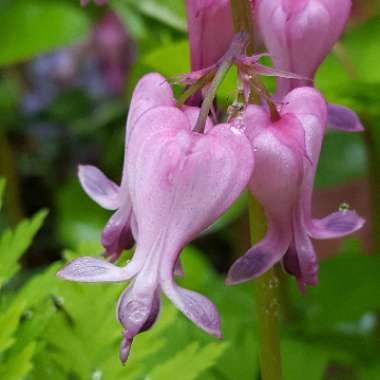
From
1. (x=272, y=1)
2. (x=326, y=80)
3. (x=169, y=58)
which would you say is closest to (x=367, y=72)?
(x=326, y=80)

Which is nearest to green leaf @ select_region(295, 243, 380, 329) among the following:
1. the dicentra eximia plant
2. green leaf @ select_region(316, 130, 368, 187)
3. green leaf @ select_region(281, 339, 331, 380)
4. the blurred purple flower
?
green leaf @ select_region(281, 339, 331, 380)

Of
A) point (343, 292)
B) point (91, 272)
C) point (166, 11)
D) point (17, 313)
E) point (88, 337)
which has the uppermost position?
point (91, 272)

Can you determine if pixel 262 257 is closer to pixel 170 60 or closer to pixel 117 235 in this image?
pixel 117 235

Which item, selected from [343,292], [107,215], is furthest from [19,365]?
[107,215]

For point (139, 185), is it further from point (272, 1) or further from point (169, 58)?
point (169, 58)

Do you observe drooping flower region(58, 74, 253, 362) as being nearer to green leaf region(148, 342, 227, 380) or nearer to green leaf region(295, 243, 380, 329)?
green leaf region(148, 342, 227, 380)
